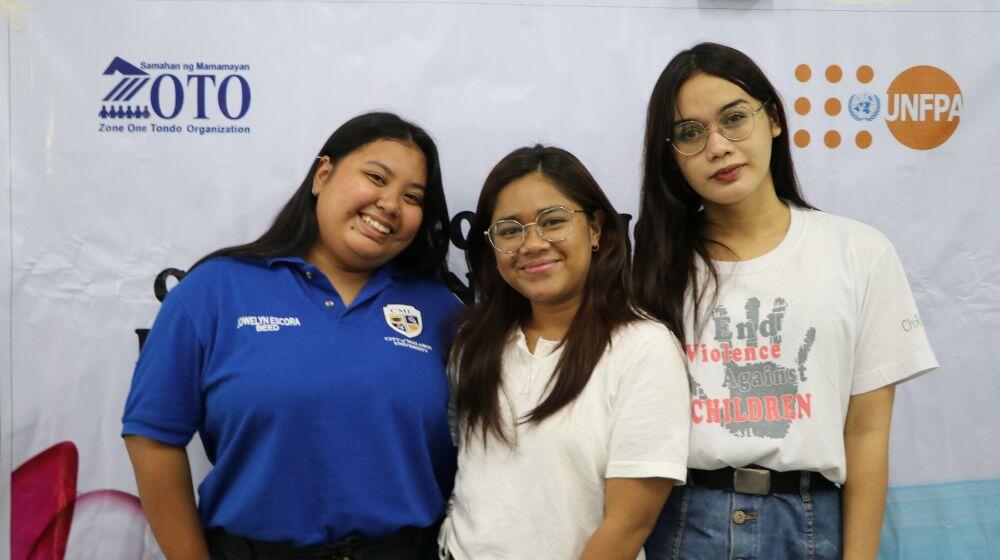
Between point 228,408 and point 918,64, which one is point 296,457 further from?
point 918,64

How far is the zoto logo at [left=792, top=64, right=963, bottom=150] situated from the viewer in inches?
82.0

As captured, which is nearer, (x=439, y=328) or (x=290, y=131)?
(x=439, y=328)

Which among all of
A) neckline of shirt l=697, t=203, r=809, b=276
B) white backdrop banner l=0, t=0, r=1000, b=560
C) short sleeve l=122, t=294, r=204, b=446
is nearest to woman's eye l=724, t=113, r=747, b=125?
neckline of shirt l=697, t=203, r=809, b=276

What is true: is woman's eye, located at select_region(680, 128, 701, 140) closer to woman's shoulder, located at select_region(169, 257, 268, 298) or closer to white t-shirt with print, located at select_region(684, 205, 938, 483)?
white t-shirt with print, located at select_region(684, 205, 938, 483)

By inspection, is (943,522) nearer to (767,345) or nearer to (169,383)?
(767,345)

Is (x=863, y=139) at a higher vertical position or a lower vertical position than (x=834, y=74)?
lower

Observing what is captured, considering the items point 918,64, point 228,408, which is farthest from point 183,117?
point 918,64

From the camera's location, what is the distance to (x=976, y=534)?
2104 millimetres

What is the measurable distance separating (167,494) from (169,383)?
22 cm

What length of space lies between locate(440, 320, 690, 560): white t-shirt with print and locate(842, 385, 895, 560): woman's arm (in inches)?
15.1

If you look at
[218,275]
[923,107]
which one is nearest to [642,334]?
[218,275]

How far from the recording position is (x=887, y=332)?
150 cm

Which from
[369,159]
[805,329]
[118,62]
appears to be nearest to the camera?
[805,329]

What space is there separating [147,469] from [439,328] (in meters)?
0.63
